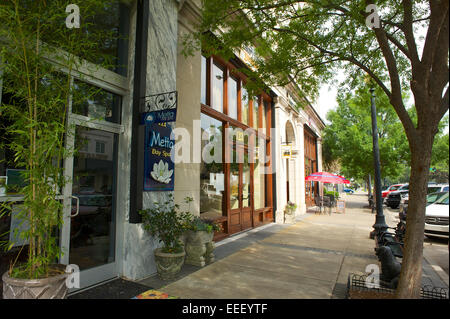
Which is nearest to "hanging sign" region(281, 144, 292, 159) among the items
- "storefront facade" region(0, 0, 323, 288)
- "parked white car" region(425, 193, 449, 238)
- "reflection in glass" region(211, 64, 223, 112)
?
"reflection in glass" region(211, 64, 223, 112)

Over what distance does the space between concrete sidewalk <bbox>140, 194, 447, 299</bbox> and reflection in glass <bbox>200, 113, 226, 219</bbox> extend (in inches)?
39.6

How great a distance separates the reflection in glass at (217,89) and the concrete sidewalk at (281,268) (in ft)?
13.6

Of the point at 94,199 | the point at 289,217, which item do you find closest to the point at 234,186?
the point at 289,217

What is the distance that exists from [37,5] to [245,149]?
292 inches

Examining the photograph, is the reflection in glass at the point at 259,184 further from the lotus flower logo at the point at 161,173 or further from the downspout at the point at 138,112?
the downspout at the point at 138,112

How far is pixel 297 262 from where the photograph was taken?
5.85 m

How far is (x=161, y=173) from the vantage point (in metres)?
5.21

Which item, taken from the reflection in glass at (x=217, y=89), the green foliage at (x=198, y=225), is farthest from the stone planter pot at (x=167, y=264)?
the reflection in glass at (x=217, y=89)

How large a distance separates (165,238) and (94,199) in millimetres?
1399

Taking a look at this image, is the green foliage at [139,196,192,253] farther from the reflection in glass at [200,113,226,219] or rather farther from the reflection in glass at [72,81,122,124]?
the reflection in glass at [200,113,226,219]

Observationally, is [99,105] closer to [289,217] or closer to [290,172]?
[289,217]

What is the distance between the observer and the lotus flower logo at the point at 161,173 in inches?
199
